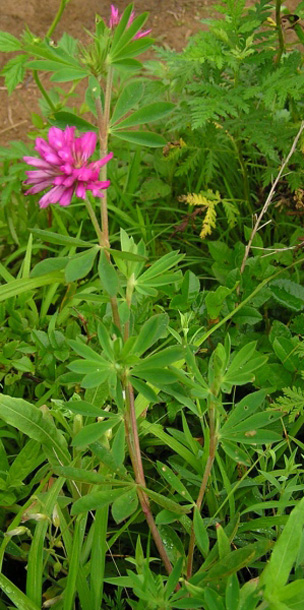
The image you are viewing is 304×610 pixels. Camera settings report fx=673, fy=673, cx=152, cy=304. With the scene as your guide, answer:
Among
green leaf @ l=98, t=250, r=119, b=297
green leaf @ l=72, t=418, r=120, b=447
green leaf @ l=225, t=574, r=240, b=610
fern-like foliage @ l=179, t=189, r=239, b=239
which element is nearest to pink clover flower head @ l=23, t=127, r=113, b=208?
green leaf @ l=98, t=250, r=119, b=297

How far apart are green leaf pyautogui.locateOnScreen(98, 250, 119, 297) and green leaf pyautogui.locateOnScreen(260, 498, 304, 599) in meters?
0.43

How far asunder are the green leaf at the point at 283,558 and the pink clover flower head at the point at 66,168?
56cm

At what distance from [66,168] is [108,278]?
0.17 m

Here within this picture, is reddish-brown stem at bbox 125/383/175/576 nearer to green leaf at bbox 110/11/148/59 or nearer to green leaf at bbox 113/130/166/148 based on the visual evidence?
green leaf at bbox 113/130/166/148

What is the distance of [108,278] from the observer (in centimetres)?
98

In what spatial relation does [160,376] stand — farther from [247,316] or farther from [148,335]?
[247,316]

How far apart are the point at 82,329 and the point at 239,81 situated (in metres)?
0.87

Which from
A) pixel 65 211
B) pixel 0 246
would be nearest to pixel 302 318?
pixel 65 211

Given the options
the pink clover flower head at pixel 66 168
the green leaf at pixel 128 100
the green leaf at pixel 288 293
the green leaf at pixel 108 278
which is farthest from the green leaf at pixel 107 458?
the green leaf at pixel 288 293

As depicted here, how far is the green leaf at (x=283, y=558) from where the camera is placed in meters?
0.92

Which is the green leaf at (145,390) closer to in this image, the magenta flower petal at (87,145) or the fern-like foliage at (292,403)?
the magenta flower petal at (87,145)

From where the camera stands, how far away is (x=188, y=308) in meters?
1.66

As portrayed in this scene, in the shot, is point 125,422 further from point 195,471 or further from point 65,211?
point 65,211

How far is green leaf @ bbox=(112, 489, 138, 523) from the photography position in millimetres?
1033
